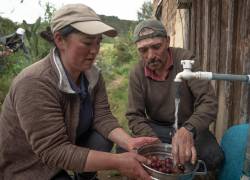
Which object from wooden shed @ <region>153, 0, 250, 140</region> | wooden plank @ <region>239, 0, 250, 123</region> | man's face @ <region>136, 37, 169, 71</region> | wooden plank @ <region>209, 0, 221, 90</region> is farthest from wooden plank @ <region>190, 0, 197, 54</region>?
man's face @ <region>136, 37, 169, 71</region>

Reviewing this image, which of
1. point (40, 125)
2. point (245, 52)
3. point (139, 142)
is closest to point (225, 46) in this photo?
point (245, 52)

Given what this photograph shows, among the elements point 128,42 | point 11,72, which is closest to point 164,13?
point 11,72

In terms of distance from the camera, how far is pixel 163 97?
11.5ft

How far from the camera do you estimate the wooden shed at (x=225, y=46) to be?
3.48 meters

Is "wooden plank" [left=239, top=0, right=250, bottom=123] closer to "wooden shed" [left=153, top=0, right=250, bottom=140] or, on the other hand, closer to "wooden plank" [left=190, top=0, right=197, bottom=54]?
"wooden shed" [left=153, top=0, right=250, bottom=140]

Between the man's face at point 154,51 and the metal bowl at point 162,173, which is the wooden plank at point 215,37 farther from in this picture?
the metal bowl at point 162,173

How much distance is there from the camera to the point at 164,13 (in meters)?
9.23

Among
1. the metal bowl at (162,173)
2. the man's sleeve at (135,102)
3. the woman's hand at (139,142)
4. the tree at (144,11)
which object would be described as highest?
the tree at (144,11)

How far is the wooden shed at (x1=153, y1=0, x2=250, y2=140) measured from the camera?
3.48 metres

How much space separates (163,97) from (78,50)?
1.35 meters

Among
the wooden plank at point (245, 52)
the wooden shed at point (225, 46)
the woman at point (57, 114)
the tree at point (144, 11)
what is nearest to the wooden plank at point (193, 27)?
the wooden shed at point (225, 46)

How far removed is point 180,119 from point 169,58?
1.92 feet

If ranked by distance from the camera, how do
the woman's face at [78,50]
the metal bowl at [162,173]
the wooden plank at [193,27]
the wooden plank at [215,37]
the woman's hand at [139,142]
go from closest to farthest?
the metal bowl at [162,173] < the woman's face at [78,50] < the woman's hand at [139,142] < the wooden plank at [215,37] < the wooden plank at [193,27]

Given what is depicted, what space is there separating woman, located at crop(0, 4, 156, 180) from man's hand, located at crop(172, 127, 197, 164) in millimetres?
217
